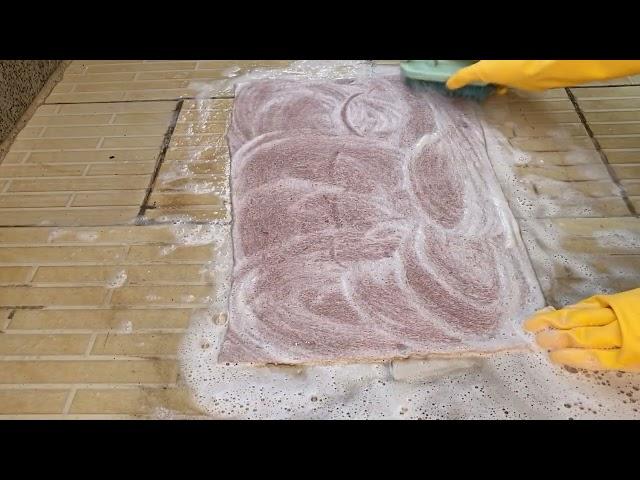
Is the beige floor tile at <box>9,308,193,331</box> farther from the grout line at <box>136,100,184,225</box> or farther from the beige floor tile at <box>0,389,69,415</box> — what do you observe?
the grout line at <box>136,100,184,225</box>

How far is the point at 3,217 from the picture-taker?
2.16m

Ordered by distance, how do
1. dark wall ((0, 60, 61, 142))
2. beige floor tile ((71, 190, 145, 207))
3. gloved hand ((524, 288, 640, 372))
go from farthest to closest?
dark wall ((0, 60, 61, 142)) → beige floor tile ((71, 190, 145, 207)) → gloved hand ((524, 288, 640, 372))

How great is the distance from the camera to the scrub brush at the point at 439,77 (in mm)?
2523

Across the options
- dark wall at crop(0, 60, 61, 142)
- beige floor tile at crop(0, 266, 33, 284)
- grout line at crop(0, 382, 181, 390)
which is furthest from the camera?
dark wall at crop(0, 60, 61, 142)

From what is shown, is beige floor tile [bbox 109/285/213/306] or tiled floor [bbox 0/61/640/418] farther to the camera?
beige floor tile [bbox 109/285/213/306]

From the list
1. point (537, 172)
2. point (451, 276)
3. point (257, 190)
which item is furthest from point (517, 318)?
point (257, 190)

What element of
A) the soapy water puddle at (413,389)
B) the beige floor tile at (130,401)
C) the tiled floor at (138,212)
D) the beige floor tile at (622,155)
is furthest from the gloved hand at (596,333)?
the beige floor tile at (130,401)

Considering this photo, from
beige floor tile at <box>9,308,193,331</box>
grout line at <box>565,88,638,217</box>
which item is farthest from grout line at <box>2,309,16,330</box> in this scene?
grout line at <box>565,88,638,217</box>

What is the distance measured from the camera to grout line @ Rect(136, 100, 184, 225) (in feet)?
7.13

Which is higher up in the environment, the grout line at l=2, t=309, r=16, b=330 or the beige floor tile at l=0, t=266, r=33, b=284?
the beige floor tile at l=0, t=266, r=33, b=284

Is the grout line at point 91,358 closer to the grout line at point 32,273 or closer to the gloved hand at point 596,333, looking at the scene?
the grout line at point 32,273

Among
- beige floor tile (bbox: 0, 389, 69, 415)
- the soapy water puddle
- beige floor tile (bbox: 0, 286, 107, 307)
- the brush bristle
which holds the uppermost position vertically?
the brush bristle

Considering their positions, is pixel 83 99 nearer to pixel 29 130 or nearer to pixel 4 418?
pixel 29 130

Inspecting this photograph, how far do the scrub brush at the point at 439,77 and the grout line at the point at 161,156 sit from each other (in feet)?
3.48
